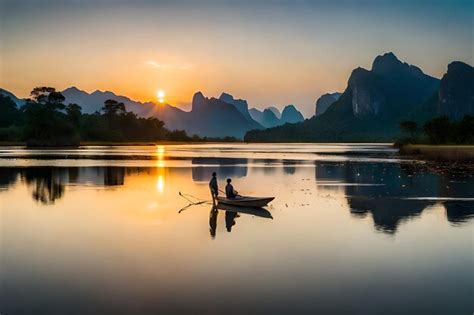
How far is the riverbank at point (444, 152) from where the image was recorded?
72.0 meters

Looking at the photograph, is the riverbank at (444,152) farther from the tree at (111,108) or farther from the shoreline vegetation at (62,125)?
the tree at (111,108)

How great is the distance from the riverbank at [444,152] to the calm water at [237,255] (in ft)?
148

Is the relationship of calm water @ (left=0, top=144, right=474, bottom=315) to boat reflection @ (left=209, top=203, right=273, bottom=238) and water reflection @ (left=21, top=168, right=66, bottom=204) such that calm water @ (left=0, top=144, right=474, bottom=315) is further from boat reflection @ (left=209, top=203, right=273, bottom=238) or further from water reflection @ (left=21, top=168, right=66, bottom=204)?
water reflection @ (left=21, top=168, right=66, bottom=204)

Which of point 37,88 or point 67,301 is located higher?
point 37,88

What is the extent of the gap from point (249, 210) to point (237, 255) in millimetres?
9145

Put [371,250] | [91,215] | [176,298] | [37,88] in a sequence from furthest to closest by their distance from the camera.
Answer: [37,88], [91,215], [371,250], [176,298]

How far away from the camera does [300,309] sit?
10680 mm

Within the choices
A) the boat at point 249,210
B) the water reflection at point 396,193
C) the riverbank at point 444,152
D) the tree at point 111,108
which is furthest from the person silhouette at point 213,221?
the tree at point 111,108

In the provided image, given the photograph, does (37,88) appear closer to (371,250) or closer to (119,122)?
(119,122)

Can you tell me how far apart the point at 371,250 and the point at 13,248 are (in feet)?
37.4

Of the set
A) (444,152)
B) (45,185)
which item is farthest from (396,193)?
(444,152)

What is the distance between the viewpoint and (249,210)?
24.5 meters

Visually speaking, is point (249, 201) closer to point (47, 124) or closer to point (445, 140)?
point (445, 140)

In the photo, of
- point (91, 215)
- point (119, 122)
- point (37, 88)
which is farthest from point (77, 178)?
point (119, 122)
